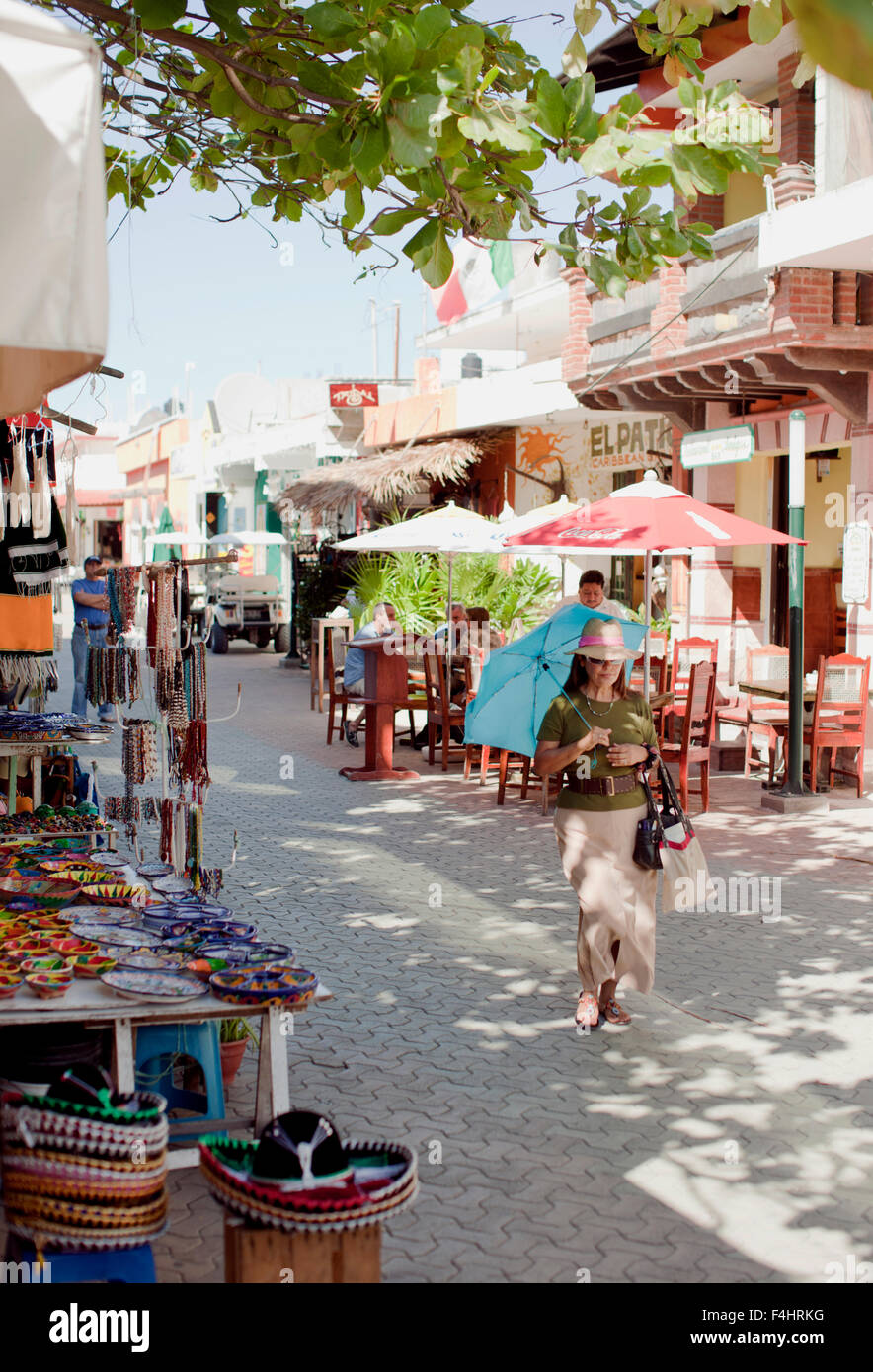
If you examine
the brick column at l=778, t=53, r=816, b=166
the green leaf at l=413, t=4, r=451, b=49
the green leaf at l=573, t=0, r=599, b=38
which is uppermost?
the brick column at l=778, t=53, r=816, b=166

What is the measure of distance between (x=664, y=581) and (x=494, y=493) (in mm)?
6334

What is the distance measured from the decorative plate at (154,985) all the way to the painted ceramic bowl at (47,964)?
154 mm

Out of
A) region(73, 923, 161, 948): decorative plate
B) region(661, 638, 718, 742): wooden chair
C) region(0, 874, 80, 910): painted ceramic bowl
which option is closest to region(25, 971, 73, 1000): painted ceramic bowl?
region(73, 923, 161, 948): decorative plate

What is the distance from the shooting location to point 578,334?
57.6 ft

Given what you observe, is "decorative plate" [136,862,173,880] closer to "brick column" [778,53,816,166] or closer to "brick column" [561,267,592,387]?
"brick column" [778,53,816,166]

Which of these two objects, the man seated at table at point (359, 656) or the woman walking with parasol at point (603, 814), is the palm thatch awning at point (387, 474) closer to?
the man seated at table at point (359, 656)

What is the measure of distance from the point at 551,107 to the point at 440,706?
9758 millimetres

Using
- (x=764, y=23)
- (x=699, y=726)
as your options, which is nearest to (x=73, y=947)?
(x=764, y=23)

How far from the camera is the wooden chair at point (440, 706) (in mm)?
13453

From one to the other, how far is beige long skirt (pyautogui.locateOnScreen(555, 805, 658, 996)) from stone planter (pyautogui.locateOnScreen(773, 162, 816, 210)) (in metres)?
8.70

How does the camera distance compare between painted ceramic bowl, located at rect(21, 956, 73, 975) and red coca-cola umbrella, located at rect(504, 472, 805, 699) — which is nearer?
painted ceramic bowl, located at rect(21, 956, 73, 975)

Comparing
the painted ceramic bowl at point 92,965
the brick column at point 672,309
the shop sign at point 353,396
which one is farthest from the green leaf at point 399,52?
the shop sign at point 353,396

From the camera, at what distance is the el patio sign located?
47.5 feet

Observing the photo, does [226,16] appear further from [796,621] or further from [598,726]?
[796,621]
